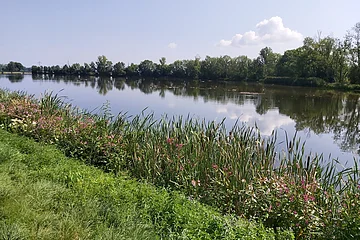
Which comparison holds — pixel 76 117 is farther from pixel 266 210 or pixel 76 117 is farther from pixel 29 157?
pixel 266 210

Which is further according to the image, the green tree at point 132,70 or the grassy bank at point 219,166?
the green tree at point 132,70

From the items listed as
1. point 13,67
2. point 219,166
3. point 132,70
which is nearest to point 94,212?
point 219,166

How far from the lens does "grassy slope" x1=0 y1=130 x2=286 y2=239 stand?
249 cm

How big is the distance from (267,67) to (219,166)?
52215 millimetres

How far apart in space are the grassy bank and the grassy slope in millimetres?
838

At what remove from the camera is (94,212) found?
111 inches

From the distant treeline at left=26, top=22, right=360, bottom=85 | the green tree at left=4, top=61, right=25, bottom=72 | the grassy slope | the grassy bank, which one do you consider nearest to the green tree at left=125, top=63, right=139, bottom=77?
the distant treeline at left=26, top=22, right=360, bottom=85

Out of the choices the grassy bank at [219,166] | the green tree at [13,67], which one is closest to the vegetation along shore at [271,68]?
the green tree at [13,67]

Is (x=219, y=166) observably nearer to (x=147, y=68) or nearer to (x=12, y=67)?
(x=147, y=68)

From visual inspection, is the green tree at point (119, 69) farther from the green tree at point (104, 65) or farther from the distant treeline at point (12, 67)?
the distant treeline at point (12, 67)

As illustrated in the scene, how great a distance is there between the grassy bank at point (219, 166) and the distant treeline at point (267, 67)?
3699cm

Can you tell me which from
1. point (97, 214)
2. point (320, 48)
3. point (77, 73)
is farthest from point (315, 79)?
point (77, 73)

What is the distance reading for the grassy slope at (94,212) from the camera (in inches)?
97.9

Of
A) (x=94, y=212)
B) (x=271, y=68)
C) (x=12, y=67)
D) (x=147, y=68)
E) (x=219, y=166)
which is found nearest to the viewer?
(x=94, y=212)
